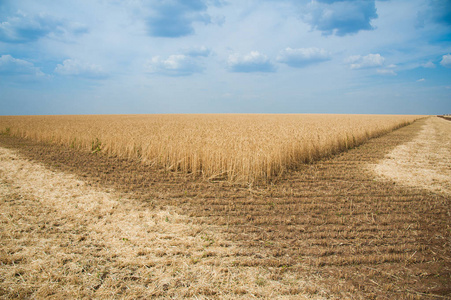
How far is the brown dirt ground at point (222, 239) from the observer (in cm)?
254

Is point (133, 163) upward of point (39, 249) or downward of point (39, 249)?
upward

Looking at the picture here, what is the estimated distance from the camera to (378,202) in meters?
4.93

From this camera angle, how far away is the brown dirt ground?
254cm

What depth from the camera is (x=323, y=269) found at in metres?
2.86

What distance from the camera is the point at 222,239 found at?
3.49 meters

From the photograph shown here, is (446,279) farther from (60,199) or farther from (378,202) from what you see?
(60,199)

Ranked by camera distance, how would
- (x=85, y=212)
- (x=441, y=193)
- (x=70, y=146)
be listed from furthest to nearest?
(x=70, y=146)
(x=441, y=193)
(x=85, y=212)

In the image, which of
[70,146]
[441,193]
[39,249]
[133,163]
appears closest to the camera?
[39,249]

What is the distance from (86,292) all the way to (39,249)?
49.4 inches

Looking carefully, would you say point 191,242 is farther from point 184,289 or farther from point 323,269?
point 323,269

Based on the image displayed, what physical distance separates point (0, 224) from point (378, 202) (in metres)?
6.80

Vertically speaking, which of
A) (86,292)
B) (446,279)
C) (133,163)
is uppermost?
(133,163)

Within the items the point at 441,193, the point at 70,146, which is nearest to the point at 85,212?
the point at 441,193

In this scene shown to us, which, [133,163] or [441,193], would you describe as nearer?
[441,193]
